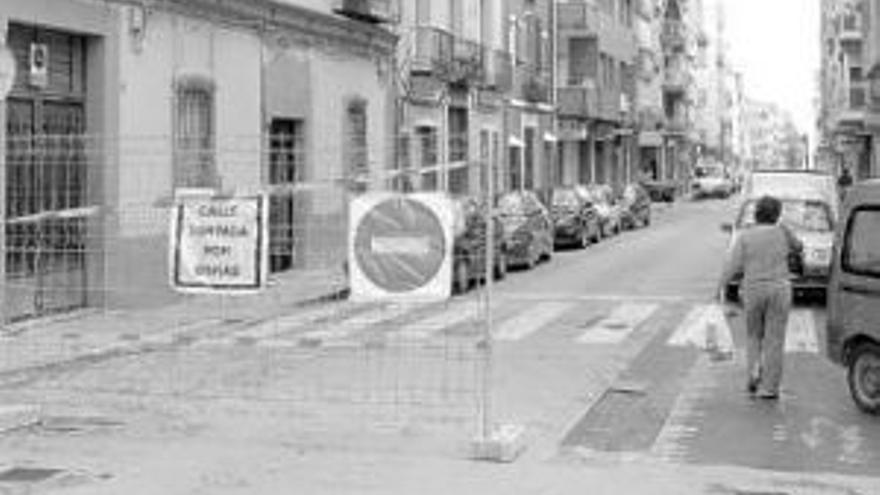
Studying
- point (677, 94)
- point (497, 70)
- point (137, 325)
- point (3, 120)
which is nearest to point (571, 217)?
point (497, 70)

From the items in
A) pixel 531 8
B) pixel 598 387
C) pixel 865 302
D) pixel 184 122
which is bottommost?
pixel 598 387

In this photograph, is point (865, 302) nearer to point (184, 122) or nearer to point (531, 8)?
point (184, 122)

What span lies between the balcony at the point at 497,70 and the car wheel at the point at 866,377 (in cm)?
2931

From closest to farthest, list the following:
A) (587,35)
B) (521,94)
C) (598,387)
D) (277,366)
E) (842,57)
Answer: (598,387)
(277,366)
(521,94)
(587,35)
(842,57)

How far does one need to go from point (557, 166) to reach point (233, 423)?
4518 centimetres

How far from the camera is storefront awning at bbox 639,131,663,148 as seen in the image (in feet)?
269

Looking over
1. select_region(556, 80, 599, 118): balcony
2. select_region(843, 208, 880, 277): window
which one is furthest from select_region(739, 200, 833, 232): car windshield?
select_region(556, 80, 599, 118): balcony

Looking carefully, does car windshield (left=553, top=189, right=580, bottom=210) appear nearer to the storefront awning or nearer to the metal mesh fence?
the metal mesh fence

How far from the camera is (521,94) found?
48.3 m

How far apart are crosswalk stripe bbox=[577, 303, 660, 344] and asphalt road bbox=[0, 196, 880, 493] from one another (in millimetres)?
50

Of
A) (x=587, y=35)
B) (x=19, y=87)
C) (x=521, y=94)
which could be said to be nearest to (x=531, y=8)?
(x=521, y=94)

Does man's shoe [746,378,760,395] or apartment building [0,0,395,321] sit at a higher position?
apartment building [0,0,395,321]

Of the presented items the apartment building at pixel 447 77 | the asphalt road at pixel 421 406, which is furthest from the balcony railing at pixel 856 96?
the asphalt road at pixel 421 406

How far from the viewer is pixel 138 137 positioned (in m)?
16.9
